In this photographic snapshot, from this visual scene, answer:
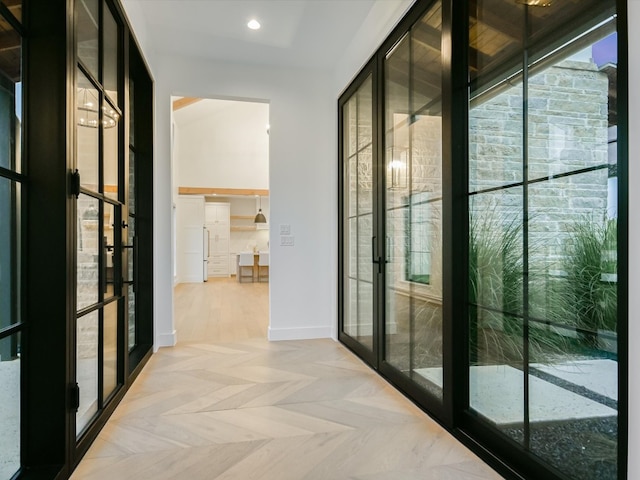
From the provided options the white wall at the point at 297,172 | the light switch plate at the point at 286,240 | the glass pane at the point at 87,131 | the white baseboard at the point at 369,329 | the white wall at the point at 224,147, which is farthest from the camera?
the white wall at the point at 224,147

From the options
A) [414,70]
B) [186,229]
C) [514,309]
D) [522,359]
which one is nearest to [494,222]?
[514,309]

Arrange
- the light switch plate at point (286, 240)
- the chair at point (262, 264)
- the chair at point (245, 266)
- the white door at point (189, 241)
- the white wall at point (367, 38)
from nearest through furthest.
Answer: the white wall at point (367, 38) < the light switch plate at point (286, 240) < the chair at point (245, 266) < the chair at point (262, 264) < the white door at point (189, 241)

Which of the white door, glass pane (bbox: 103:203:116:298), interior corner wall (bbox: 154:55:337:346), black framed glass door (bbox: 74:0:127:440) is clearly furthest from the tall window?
the white door

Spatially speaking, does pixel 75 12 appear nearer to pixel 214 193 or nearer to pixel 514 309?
pixel 514 309

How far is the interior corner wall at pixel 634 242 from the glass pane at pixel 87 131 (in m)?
1.99

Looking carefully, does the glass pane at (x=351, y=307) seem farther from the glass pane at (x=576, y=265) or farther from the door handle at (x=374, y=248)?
the glass pane at (x=576, y=265)

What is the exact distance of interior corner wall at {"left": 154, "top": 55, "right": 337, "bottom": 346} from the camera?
3838 mm

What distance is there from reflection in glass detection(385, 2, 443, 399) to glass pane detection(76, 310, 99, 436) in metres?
1.74

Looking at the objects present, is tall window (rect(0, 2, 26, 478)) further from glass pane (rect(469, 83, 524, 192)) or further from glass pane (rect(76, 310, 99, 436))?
glass pane (rect(469, 83, 524, 192))

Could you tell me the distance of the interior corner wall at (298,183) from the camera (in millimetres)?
3838

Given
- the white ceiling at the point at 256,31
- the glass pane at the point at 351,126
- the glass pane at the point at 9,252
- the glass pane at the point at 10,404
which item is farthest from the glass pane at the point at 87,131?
the glass pane at the point at 351,126

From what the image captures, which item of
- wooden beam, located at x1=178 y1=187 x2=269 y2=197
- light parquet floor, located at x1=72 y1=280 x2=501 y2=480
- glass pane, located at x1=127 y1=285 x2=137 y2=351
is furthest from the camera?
wooden beam, located at x1=178 y1=187 x2=269 y2=197

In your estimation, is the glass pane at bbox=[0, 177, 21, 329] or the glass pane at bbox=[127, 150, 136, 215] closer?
the glass pane at bbox=[0, 177, 21, 329]

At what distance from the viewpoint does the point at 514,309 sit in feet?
5.20
